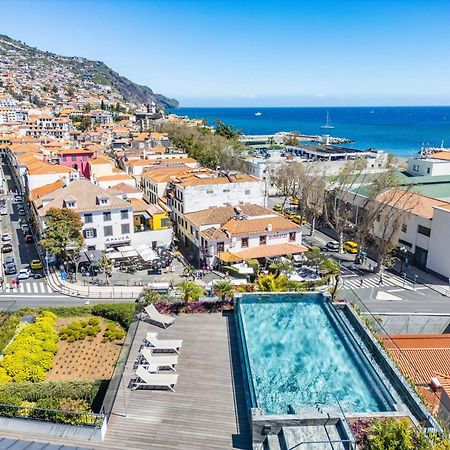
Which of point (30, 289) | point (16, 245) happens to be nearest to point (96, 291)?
point (30, 289)

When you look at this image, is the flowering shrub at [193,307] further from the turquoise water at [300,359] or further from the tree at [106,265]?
the tree at [106,265]

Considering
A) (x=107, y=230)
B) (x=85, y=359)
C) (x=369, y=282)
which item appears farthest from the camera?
(x=107, y=230)

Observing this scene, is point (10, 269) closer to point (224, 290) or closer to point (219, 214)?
point (219, 214)

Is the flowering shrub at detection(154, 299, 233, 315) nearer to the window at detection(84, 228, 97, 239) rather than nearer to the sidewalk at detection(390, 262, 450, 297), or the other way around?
the window at detection(84, 228, 97, 239)

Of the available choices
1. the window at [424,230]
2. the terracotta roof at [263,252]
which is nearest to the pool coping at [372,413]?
the terracotta roof at [263,252]

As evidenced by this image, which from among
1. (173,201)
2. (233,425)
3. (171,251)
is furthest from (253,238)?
(233,425)

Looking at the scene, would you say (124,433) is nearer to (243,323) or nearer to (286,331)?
(243,323)
